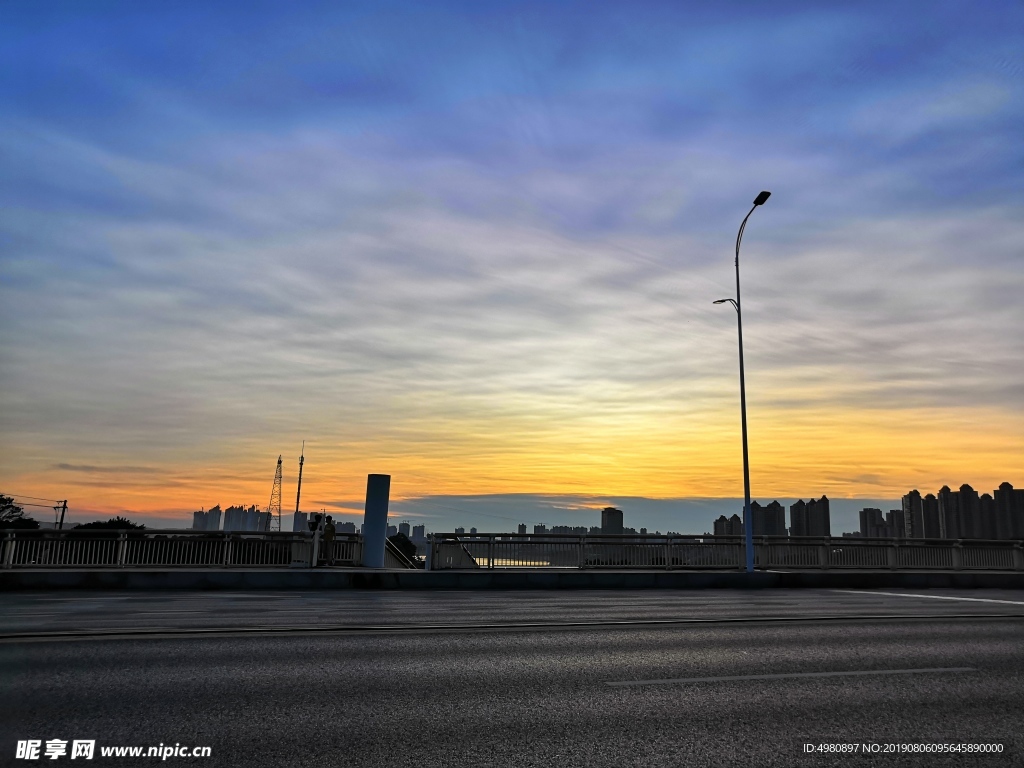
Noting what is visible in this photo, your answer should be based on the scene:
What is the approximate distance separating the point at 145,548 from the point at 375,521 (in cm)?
762

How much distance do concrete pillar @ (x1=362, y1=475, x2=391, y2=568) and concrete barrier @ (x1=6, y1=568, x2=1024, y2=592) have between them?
4.21 m

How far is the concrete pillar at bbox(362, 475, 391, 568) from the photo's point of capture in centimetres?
2850

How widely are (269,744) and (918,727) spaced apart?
204 inches

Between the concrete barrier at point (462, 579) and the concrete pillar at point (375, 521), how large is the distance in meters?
4.21

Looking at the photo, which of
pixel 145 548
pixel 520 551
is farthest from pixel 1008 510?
pixel 145 548

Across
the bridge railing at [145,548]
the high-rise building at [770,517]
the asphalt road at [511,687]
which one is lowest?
the asphalt road at [511,687]

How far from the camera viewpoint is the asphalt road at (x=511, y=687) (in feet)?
19.0

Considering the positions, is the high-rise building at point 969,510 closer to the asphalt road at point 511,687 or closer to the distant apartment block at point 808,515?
the distant apartment block at point 808,515

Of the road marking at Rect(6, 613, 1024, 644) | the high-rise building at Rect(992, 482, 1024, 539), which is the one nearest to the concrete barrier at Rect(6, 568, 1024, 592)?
the road marking at Rect(6, 613, 1024, 644)

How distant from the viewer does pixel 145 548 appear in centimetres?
2494

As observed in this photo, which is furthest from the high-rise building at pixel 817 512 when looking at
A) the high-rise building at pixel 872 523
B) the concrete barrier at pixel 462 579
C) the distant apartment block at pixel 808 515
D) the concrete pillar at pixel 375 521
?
the concrete pillar at pixel 375 521

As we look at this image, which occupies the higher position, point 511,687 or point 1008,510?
point 1008,510

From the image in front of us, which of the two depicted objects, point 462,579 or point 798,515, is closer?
point 462,579

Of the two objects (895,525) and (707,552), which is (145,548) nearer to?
(707,552)
